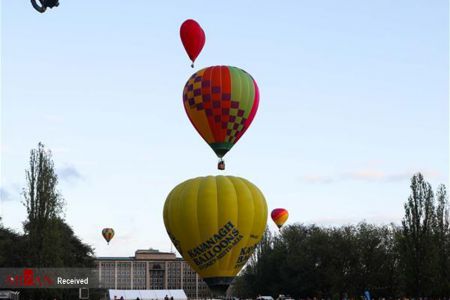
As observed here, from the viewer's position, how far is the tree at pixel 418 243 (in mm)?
61438

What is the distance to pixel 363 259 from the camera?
80.6m

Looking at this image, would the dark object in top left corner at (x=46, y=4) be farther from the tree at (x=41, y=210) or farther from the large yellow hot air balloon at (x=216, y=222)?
the tree at (x=41, y=210)

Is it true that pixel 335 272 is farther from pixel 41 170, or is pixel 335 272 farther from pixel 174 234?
pixel 174 234

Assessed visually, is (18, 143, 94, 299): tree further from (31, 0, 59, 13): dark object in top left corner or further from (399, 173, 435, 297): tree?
(31, 0, 59, 13): dark object in top left corner

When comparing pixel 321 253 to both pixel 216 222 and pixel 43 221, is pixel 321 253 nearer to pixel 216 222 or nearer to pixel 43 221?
pixel 43 221

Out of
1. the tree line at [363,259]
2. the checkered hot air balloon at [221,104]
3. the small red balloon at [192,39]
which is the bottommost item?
the tree line at [363,259]

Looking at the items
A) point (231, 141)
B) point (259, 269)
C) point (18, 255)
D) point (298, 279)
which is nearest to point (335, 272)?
point (298, 279)

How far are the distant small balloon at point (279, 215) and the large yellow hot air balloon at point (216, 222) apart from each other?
145ft

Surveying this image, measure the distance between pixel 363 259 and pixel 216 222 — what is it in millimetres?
51912

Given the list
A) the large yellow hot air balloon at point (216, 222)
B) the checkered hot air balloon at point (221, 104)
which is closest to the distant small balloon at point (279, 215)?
the checkered hot air balloon at point (221, 104)

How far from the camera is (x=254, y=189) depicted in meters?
33.2

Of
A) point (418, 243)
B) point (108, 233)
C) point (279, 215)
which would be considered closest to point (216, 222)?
point (418, 243)

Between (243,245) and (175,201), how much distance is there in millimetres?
3729

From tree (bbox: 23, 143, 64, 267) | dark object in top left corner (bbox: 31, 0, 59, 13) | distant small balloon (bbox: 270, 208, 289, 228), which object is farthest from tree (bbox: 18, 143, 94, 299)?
dark object in top left corner (bbox: 31, 0, 59, 13)
